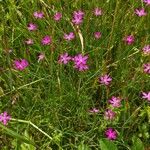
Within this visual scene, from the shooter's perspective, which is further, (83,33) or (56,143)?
(83,33)

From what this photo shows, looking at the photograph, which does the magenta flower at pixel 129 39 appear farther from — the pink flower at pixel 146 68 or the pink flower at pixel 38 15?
the pink flower at pixel 38 15

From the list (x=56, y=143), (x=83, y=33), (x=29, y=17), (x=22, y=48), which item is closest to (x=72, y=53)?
(x=83, y=33)

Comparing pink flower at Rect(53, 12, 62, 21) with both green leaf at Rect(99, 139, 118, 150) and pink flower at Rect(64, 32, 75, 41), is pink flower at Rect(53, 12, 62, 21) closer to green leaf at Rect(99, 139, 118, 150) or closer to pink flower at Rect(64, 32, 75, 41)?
pink flower at Rect(64, 32, 75, 41)

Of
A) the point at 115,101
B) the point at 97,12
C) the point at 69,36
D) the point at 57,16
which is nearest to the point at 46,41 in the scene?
the point at 69,36

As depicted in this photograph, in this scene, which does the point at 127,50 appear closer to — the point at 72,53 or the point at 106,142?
the point at 72,53

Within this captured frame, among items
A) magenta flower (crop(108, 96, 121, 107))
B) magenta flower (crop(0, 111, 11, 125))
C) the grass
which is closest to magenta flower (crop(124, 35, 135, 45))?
the grass

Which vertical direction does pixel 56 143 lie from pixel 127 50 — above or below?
below

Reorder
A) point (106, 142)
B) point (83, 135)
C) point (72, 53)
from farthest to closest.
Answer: point (72, 53)
point (83, 135)
point (106, 142)

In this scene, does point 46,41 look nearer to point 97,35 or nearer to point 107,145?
point 97,35
